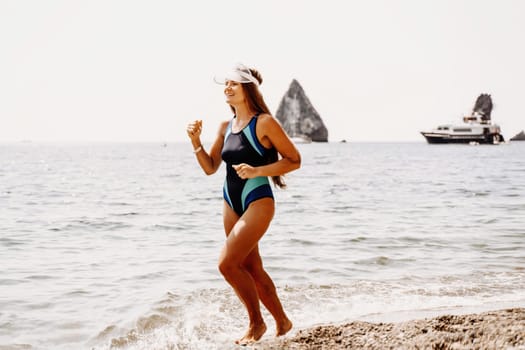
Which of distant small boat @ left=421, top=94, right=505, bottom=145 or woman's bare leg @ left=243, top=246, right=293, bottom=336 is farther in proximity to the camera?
distant small boat @ left=421, top=94, right=505, bottom=145

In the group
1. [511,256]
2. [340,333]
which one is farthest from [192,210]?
[340,333]

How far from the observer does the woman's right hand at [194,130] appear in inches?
198

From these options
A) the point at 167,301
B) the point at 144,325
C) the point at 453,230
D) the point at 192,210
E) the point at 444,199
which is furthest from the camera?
the point at 444,199

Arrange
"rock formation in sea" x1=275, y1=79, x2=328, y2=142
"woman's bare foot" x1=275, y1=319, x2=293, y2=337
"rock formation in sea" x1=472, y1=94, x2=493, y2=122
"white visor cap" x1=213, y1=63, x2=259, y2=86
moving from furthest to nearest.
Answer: "rock formation in sea" x1=275, y1=79, x2=328, y2=142
"rock formation in sea" x1=472, y1=94, x2=493, y2=122
"woman's bare foot" x1=275, y1=319, x2=293, y2=337
"white visor cap" x1=213, y1=63, x2=259, y2=86

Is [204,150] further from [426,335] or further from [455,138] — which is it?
[455,138]

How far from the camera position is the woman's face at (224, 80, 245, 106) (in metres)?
4.81

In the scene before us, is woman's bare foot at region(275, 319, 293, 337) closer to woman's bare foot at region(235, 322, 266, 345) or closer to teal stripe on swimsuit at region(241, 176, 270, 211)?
woman's bare foot at region(235, 322, 266, 345)

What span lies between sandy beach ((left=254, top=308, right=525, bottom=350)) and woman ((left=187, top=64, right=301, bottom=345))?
1.63ft

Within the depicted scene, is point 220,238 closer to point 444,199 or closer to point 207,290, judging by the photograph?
point 207,290

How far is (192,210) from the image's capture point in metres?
18.7

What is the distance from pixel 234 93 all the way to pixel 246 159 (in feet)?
1.68

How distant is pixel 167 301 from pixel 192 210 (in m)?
11.4

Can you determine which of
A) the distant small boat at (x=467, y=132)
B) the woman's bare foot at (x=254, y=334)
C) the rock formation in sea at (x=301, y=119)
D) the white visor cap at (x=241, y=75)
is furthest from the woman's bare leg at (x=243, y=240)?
the rock formation in sea at (x=301, y=119)

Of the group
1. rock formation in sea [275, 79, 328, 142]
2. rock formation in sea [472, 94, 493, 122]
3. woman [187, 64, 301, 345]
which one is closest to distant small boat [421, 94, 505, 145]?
rock formation in sea [472, 94, 493, 122]
